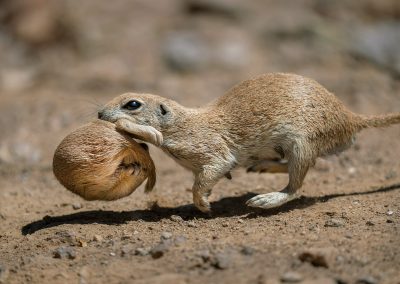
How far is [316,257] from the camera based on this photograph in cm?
398

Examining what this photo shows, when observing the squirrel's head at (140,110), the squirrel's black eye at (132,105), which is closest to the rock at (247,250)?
the squirrel's head at (140,110)

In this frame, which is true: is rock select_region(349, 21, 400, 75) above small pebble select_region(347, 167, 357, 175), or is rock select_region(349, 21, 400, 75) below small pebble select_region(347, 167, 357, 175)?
above

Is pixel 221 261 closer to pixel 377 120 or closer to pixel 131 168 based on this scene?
pixel 131 168

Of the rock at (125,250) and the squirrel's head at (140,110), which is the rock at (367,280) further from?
the squirrel's head at (140,110)

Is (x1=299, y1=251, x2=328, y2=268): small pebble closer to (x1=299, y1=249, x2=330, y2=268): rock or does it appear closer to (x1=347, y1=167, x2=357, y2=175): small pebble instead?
(x1=299, y1=249, x2=330, y2=268): rock

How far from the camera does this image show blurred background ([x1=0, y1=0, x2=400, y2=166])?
9.69 meters

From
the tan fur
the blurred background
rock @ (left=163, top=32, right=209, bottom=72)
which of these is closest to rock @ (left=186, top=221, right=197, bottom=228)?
the tan fur

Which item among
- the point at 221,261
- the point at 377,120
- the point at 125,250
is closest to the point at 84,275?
the point at 125,250

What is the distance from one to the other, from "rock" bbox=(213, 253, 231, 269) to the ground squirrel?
4.21 feet

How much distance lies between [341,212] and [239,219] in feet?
2.97

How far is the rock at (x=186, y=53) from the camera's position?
11.7 metres

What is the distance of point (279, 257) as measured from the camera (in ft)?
13.7

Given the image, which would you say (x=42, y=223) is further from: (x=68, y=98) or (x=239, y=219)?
(x=68, y=98)

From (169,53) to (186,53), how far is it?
373mm
